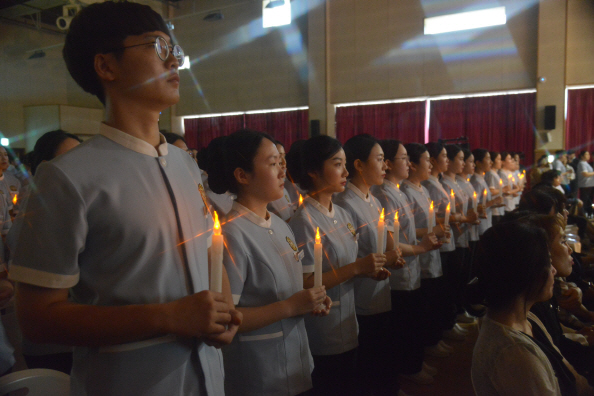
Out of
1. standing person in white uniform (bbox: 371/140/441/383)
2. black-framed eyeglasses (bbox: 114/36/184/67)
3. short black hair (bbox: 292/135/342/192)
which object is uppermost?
black-framed eyeglasses (bbox: 114/36/184/67)

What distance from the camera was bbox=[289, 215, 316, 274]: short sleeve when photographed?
5.85ft

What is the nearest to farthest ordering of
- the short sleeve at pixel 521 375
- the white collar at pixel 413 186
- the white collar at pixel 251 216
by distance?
the short sleeve at pixel 521 375 < the white collar at pixel 251 216 < the white collar at pixel 413 186

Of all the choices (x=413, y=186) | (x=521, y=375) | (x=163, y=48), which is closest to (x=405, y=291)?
(x=413, y=186)

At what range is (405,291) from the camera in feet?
Answer: 8.78

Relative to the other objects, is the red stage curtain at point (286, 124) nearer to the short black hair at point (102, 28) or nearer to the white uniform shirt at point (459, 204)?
the white uniform shirt at point (459, 204)

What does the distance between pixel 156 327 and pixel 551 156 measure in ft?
31.8

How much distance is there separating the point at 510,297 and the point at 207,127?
12.3 metres

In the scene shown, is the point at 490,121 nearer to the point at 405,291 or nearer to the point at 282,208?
the point at 282,208

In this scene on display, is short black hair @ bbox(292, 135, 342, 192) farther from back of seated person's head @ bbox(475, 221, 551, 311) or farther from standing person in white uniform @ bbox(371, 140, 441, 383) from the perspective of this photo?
back of seated person's head @ bbox(475, 221, 551, 311)

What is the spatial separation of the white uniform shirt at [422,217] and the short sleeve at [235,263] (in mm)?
1967

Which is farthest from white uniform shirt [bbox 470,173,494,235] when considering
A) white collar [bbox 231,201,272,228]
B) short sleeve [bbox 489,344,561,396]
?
white collar [bbox 231,201,272,228]

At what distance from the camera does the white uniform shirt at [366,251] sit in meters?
2.27

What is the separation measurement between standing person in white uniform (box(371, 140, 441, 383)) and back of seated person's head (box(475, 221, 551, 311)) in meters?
1.07

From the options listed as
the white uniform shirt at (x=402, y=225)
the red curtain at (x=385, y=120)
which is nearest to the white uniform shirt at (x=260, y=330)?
the white uniform shirt at (x=402, y=225)
